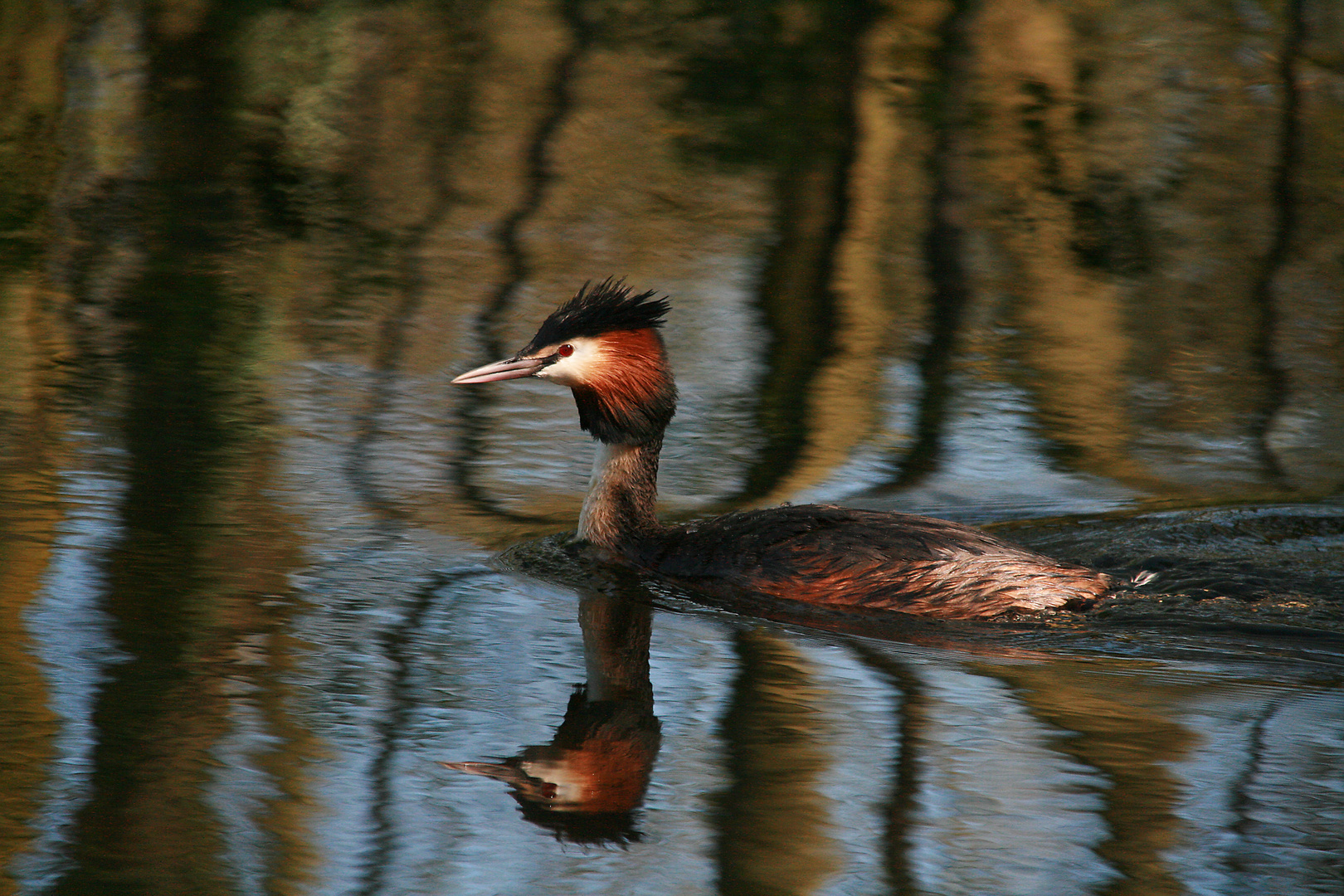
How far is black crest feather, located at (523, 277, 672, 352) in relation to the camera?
22.7 feet

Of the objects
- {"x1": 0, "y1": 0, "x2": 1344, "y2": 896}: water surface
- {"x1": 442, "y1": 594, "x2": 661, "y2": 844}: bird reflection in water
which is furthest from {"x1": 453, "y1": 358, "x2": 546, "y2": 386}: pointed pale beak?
{"x1": 442, "y1": 594, "x2": 661, "y2": 844}: bird reflection in water

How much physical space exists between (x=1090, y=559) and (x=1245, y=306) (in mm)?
4829

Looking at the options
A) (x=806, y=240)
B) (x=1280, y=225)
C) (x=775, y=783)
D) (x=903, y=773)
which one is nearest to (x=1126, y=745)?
(x=903, y=773)

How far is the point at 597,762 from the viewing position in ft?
16.1

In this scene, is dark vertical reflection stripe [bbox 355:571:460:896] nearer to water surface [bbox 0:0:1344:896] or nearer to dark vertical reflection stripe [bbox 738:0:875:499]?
water surface [bbox 0:0:1344:896]

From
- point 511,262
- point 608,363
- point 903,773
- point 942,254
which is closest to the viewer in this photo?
point 903,773

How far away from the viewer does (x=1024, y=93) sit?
56.8ft

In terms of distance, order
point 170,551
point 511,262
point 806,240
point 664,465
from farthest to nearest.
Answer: point 806,240 < point 511,262 < point 664,465 < point 170,551

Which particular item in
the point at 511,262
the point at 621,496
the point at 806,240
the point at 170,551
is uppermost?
the point at 806,240

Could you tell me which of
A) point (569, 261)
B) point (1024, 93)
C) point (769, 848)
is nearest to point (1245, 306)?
point (569, 261)

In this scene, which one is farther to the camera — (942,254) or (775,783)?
(942,254)

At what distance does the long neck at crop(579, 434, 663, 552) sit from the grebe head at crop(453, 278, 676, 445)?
0.06 metres

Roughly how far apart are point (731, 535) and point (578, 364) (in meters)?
0.95

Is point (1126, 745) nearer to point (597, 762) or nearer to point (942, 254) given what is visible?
point (597, 762)
